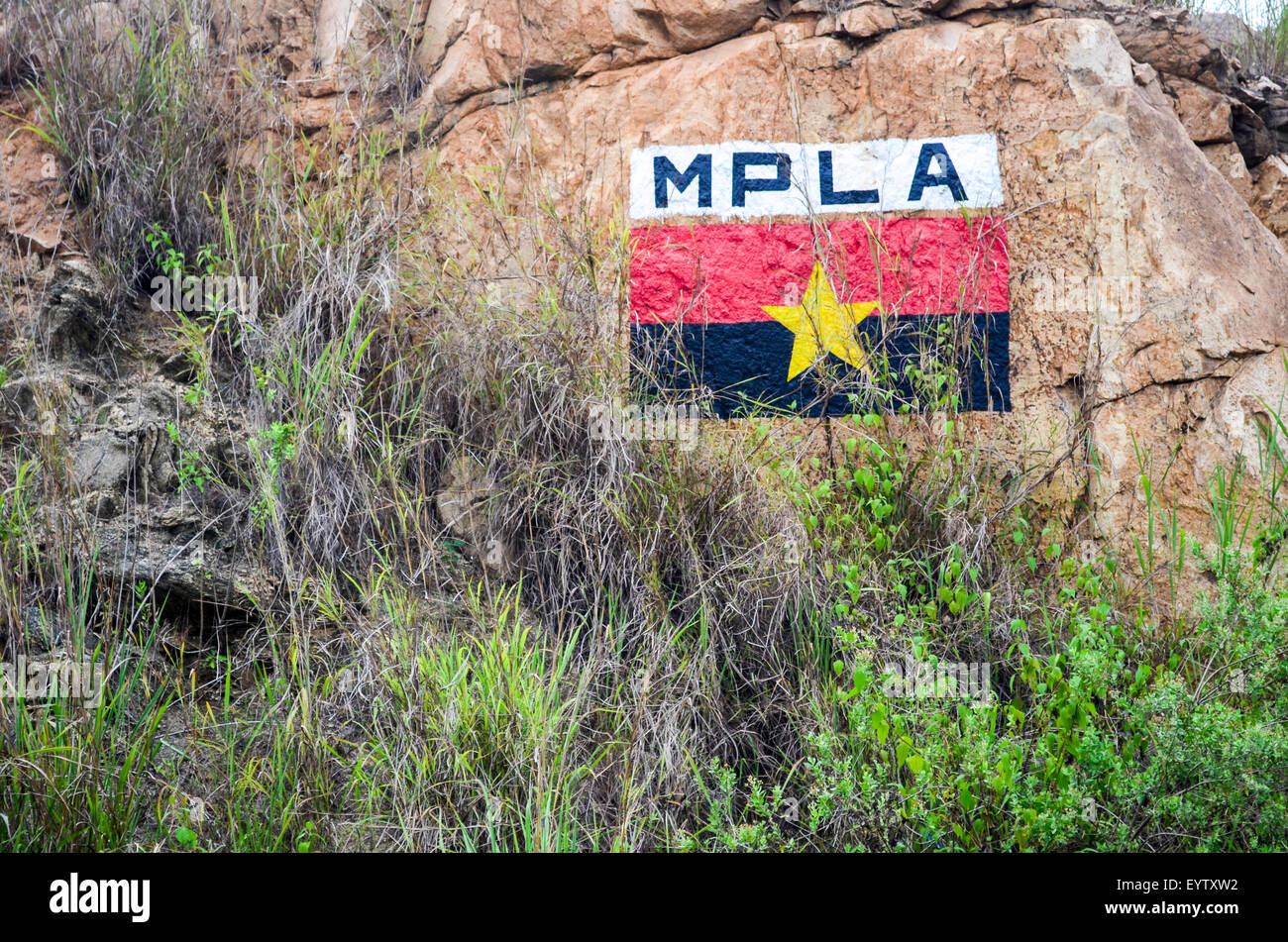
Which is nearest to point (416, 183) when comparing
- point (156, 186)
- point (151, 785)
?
point (156, 186)

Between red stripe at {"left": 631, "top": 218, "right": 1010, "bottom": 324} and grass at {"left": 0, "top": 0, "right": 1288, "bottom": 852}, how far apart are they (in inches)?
8.5

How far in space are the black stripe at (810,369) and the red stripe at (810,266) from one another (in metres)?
0.06

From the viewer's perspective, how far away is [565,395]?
3.19m

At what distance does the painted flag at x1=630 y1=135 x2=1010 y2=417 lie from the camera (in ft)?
11.4

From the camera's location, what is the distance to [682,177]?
3736mm

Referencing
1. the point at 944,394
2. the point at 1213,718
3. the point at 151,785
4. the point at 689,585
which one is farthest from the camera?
the point at 944,394

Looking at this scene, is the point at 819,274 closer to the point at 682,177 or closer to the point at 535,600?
the point at 682,177

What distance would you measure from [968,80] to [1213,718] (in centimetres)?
244

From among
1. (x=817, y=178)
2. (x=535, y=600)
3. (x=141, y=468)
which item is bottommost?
(x=535, y=600)

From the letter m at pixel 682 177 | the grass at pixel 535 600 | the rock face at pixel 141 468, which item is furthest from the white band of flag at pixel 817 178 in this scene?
the rock face at pixel 141 468

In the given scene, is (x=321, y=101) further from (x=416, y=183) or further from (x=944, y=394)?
(x=944, y=394)

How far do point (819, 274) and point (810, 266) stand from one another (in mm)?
52

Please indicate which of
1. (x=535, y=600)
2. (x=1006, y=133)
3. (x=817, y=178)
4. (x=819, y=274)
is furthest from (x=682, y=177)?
(x=535, y=600)

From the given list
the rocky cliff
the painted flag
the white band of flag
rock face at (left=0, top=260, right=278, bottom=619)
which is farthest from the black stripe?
rock face at (left=0, top=260, right=278, bottom=619)
